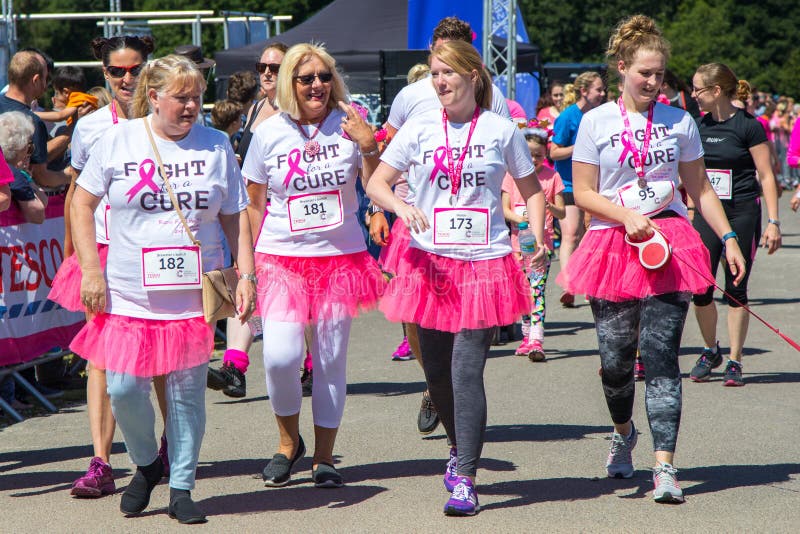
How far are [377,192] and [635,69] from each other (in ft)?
4.15

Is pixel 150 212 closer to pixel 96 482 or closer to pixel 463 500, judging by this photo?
pixel 96 482

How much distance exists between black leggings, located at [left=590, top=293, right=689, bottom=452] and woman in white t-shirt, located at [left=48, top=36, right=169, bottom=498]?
2.01 meters

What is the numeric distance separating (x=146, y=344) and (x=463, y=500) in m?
1.45

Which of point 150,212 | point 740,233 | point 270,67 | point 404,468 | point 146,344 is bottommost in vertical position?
point 404,468

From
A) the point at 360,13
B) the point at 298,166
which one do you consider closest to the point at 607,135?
the point at 298,166

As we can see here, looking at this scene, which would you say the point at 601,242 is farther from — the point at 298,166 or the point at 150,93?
the point at 150,93

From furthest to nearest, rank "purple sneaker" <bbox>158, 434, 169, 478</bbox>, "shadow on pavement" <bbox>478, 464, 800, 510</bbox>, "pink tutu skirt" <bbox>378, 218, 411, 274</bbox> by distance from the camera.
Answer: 1. "pink tutu skirt" <bbox>378, 218, 411, 274</bbox>
2. "purple sneaker" <bbox>158, 434, 169, 478</bbox>
3. "shadow on pavement" <bbox>478, 464, 800, 510</bbox>

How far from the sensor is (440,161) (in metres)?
5.25

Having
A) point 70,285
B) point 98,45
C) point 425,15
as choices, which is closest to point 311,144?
point 70,285

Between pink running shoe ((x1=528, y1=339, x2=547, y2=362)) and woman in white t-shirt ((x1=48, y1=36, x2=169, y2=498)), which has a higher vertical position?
woman in white t-shirt ((x1=48, y1=36, x2=169, y2=498))

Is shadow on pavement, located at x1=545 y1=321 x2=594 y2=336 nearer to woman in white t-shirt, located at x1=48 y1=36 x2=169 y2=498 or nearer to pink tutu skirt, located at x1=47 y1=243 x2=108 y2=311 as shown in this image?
woman in white t-shirt, located at x1=48 y1=36 x2=169 y2=498

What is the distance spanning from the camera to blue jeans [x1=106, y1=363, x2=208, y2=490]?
4.99 metres

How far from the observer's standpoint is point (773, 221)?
7.56 metres

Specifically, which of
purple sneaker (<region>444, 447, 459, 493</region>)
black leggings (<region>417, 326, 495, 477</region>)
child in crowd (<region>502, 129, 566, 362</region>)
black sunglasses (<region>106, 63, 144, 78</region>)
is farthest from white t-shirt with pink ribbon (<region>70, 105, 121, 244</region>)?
child in crowd (<region>502, 129, 566, 362</region>)
